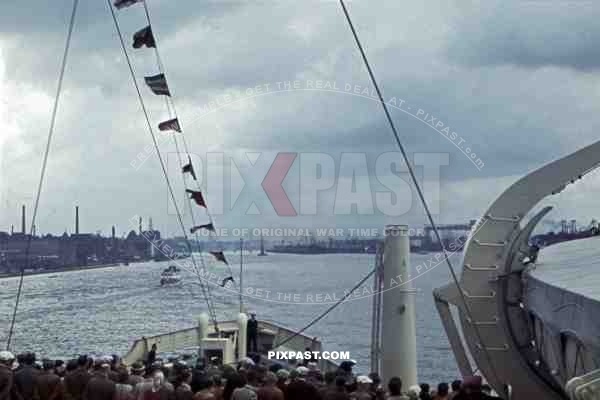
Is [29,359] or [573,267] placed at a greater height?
[573,267]

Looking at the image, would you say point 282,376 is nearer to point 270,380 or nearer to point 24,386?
point 270,380

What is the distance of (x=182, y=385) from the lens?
1002cm

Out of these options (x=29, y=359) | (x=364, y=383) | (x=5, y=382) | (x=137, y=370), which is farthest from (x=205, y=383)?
Result: (x=29, y=359)

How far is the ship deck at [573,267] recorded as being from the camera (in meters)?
9.96

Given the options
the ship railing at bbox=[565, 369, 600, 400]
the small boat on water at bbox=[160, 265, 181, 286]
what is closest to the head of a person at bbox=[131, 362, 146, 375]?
the ship railing at bbox=[565, 369, 600, 400]

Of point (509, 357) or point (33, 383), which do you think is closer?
point (33, 383)

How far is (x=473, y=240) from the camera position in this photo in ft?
45.2

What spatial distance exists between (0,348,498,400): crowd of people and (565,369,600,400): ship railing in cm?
153

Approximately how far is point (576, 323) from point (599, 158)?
4.46m

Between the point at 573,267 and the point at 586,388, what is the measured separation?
5700mm

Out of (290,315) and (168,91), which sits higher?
(168,91)

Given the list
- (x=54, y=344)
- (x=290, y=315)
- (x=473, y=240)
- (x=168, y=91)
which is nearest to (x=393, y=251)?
(x=473, y=240)

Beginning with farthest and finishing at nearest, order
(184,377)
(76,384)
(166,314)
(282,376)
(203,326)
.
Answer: (166,314)
(203,326)
(76,384)
(282,376)
(184,377)

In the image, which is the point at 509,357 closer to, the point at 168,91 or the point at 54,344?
the point at 168,91
